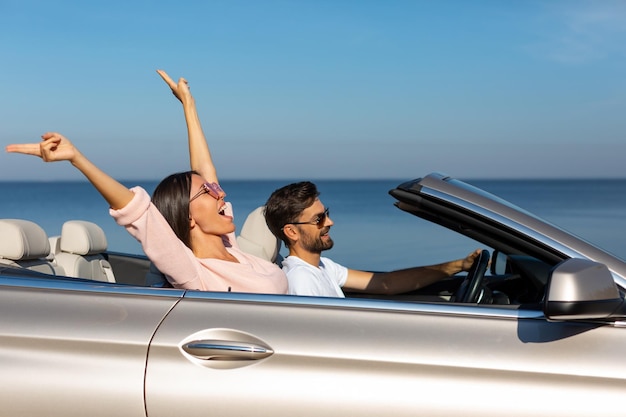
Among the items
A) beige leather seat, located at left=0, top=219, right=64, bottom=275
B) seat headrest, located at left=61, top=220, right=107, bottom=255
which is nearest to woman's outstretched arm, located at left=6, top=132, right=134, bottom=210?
beige leather seat, located at left=0, top=219, right=64, bottom=275

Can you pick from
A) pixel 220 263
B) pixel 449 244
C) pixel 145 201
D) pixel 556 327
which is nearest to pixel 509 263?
pixel 556 327

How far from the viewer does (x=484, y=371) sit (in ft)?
7.17

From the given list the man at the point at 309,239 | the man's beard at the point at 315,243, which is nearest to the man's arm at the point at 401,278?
the man at the point at 309,239

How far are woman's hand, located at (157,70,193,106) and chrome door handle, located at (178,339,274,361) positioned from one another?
7.17ft

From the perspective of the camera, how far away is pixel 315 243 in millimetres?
3568

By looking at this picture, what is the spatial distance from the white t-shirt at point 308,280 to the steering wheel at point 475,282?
464 millimetres

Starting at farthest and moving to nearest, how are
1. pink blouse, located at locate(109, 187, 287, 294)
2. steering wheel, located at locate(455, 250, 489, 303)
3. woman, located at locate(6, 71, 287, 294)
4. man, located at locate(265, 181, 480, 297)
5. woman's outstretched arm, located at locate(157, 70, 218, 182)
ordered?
woman's outstretched arm, located at locate(157, 70, 218, 182), man, located at locate(265, 181, 480, 297), steering wheel, located at locate(455, 250, 489, 303), pink blouse, located at locate(109, 187, 287, 294), woman, located at locate(6, 71, 287, 294)

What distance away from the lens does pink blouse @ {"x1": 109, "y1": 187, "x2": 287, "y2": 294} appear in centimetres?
280

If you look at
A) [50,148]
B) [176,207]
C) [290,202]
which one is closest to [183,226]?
[176,207]

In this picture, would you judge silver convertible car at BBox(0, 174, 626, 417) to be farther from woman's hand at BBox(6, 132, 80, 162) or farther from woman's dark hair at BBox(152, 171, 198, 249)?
woman's dark hair at BBox(152, 171, 198, 249)

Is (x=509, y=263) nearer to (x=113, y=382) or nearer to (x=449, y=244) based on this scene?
(x=113, y=382)

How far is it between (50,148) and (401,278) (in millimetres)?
1716

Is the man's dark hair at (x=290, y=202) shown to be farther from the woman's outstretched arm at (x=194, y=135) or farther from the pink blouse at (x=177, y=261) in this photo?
the woman's outstretched arm at (x=194, y=135)

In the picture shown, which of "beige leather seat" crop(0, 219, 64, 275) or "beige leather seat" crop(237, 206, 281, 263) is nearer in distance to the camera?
"beige leather seat" crop(0, 219, 64, 275)
